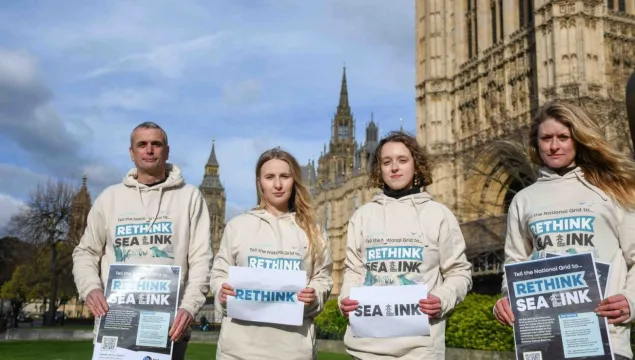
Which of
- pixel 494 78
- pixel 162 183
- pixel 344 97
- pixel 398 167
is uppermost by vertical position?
pixel 344 97

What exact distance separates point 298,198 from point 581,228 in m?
1.93

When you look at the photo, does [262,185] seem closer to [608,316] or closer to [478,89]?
[608,316]

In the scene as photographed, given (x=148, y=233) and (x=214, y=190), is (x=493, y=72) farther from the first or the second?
(x=214, y=190)

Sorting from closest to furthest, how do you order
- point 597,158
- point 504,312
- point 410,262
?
1. point 504,312
2. point 597,158
3. point 410,262

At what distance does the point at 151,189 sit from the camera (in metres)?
4.49

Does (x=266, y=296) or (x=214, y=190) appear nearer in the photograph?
(x=266, y=296)

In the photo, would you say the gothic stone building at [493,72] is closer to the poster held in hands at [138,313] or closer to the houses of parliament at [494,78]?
the houses of parliament at [494,78]

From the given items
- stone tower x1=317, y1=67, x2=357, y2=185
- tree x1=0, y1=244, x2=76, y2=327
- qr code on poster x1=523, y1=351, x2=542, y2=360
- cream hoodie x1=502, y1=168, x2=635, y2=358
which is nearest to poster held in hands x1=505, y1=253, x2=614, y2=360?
qr code on poster x1=523, y1=351, x2=542, y2=360

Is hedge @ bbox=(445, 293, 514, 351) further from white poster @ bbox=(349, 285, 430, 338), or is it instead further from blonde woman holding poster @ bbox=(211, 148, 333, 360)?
white poster @ bbox=(349, 285, 430, 338)

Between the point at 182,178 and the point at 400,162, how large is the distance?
160cm

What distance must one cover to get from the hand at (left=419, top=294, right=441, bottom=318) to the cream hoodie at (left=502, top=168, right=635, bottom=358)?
0.40 meters

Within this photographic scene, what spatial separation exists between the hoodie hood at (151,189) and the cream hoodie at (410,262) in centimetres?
134

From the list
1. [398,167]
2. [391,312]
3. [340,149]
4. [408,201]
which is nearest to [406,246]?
[408,201]

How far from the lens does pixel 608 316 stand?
10.7ft
